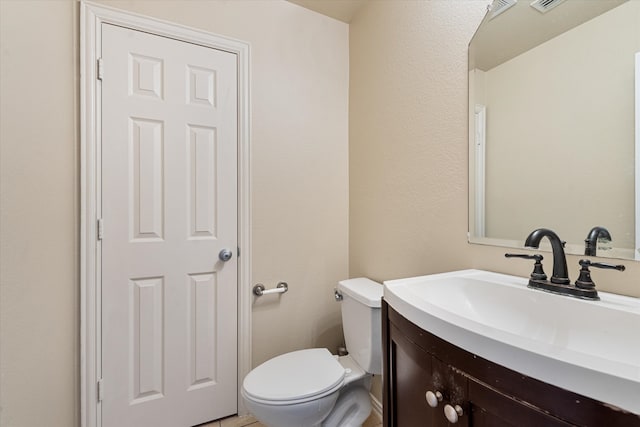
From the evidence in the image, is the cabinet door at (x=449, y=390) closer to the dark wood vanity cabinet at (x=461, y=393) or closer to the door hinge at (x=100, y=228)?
the dark wood vanity cabinet at (x=461, y=393)

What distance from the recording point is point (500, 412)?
1.68ft

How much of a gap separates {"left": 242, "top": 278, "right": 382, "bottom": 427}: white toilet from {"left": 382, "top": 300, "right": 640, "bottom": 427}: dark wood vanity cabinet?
39 centimetres

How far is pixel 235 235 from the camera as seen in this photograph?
159 centimetres

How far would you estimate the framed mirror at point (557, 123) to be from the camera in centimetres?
77

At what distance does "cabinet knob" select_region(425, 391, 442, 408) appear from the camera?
2.05ft

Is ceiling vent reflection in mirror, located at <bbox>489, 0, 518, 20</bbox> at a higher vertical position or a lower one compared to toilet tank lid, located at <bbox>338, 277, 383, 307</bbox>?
higher

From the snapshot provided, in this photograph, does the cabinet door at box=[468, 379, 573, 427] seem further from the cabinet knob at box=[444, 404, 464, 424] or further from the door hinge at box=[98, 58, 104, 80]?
the door hinge at box=[98, 58, 104, 80]

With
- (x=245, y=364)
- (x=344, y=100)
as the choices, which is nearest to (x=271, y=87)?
(x=344, y=100)

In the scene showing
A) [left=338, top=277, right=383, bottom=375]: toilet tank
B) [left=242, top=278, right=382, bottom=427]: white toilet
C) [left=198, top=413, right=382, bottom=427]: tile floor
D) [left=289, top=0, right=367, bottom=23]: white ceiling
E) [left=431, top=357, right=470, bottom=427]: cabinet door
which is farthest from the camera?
[left=289, top=0, right=367, bottom=23]: white ceiling

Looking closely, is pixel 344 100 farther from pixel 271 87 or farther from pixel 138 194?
pixel 138 194

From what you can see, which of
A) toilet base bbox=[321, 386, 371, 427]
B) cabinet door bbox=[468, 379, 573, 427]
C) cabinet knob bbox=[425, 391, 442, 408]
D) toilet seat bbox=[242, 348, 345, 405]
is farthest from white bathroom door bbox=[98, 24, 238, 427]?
cabinet door bbox=[468, 379, 573, 427]

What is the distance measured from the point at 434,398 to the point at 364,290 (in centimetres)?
77

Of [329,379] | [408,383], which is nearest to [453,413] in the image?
[408,383]

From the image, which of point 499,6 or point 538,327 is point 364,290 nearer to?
point 538,327
